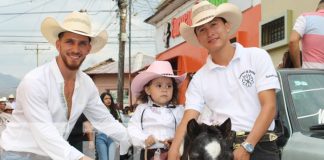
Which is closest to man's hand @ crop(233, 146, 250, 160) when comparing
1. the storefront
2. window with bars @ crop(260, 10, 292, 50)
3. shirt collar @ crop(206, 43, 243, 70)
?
shirt collar @ crop(206, 43, 243, 70)

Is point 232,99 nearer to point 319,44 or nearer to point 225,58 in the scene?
point 225,58

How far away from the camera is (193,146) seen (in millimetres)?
2740

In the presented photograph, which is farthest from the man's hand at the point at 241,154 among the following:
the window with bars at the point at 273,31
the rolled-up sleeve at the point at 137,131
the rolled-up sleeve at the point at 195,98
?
the window with bars at the point at 273,31

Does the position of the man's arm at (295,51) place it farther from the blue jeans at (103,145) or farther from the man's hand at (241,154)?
the man's hand at (241,154)

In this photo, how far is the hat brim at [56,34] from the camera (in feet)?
11.7

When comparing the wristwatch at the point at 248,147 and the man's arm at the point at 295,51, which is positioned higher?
the man's arm at the point at 295,51

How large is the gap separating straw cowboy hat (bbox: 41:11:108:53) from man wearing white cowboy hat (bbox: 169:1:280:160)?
72cm

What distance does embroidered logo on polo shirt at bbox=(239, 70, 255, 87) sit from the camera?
3.26 m

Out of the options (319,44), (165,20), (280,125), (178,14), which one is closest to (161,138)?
(280,125)

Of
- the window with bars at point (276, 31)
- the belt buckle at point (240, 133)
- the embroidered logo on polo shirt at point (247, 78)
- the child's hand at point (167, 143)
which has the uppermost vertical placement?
the window with bars at point (276, 31)

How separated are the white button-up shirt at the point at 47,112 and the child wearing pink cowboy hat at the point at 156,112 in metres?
0.50

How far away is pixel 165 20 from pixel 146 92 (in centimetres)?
1909

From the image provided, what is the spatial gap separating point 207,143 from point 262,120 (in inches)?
21.4

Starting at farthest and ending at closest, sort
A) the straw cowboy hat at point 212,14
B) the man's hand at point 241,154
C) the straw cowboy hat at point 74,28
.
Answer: the straw cowboy hat at point 74,28 < the straw cowboy hat at point 212,14 < the man's hand at point 241,154
